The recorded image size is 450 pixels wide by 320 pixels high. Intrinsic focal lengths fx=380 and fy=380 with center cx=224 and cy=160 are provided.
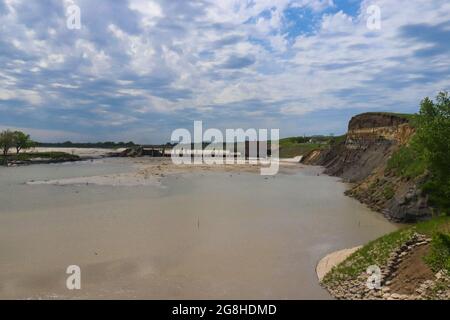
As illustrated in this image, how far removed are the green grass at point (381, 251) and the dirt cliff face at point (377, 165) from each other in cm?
909

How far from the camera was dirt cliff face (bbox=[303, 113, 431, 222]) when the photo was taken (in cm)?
2709

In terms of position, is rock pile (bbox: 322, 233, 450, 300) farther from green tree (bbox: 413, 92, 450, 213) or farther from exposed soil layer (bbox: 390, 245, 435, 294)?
green tree (bbox: 413, 92, 450, 213)

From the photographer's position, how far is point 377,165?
48125 mm


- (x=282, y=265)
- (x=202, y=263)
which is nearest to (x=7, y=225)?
(x=202, y=263)

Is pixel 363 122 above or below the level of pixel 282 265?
above

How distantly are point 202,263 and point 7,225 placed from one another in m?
14.8

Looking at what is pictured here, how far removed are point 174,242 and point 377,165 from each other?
34.9 m

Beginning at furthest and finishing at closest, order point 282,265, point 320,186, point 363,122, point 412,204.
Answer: point 363,122, point 320,186, point 412,204, point 282,265

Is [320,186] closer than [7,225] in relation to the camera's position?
No

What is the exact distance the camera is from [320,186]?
49.3 meters
